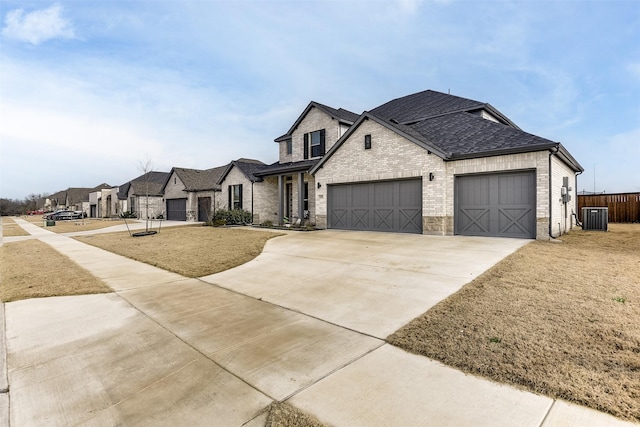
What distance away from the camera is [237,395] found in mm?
2727

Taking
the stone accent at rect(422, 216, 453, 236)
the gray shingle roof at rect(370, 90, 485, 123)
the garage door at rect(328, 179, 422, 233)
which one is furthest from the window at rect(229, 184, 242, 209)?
the stone accent at rect(422, 216, 453, 236)

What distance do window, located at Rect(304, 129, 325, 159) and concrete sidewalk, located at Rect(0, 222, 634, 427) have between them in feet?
50.6

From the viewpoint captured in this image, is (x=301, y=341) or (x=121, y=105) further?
(x=121, y=105)

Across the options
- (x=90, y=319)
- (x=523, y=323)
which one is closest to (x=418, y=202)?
(x=523, y=323)

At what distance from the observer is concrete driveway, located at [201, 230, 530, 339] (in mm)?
4875

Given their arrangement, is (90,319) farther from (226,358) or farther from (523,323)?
(523,323)

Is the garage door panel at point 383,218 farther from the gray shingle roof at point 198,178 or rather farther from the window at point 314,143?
the gray shingle roof at point 198,178

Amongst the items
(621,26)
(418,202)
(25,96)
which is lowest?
(418,202)

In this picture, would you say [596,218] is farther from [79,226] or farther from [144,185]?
[144,185]

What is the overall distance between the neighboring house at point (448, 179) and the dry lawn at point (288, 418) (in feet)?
38.6

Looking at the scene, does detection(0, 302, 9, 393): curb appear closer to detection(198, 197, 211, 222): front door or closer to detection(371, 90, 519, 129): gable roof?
detection(371, 90, 519, 129): gable roof

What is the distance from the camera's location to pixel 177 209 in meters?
32.7

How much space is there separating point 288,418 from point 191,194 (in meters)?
31.0

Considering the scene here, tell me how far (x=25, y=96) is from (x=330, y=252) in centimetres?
1720
